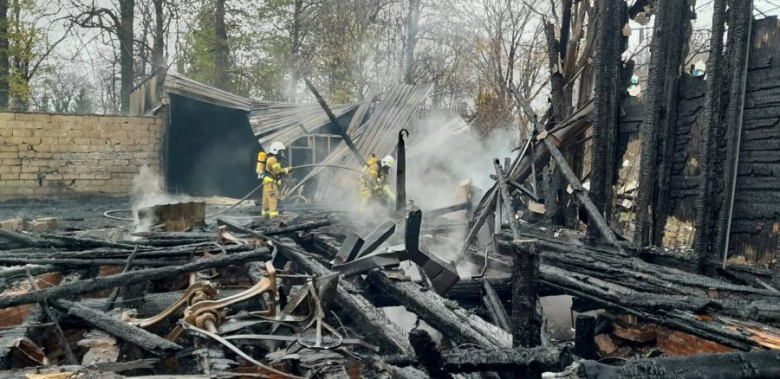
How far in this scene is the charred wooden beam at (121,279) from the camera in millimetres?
4160

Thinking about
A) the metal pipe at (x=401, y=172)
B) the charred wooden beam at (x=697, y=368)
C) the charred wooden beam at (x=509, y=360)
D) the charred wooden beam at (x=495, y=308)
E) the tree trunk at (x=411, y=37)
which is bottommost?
the charred wooden beam at (x=495, y=308)

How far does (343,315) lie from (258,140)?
15.0 metres

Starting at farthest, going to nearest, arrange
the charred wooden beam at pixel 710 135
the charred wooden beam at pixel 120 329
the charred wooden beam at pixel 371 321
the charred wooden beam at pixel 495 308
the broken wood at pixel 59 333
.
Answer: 1. the charred wooden beam at pixel 710 135
2. the charred wooden beam at pixel 495 308
3. the charred wooden beam at pixel 371 321
4. the broken wood at pixel 59 333
5. the charred wooden beam at pixel 120 329

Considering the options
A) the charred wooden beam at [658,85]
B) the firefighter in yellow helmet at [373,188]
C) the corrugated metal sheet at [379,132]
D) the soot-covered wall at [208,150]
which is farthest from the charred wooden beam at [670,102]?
the soot-covered wall at [208,150]

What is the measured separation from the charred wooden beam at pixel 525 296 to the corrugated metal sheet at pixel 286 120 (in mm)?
15714

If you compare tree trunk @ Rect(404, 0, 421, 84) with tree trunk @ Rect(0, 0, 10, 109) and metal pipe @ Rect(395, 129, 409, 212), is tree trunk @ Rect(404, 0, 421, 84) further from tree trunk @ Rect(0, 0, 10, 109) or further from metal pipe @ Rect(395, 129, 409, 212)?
metal pipe @ Rect(395, 129, 409, 212)

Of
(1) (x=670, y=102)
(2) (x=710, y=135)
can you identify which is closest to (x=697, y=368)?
(2) (x=710, y=135)

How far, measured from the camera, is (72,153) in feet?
56.7

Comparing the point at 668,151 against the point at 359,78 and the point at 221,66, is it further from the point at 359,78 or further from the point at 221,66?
the point at 221,66

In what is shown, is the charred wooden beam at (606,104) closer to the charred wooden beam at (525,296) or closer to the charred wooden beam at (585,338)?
the charred wooden beam at (585,338)

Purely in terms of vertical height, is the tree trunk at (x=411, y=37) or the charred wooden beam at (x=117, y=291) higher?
the tree trunk at (x=411, y=37)

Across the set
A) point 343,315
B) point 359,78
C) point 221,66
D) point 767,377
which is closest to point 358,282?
point 343,315

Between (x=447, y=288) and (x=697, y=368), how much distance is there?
10.8 feet

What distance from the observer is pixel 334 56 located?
27.7 meters
